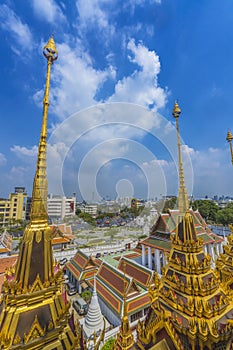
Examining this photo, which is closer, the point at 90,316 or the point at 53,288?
the point at 53,288

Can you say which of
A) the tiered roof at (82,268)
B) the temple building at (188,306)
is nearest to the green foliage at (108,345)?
the temple building at (188,306)

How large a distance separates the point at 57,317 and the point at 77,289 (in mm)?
13689

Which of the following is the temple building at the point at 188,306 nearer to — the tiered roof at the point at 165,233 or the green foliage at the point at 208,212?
the tiered roof at the point at 165,233

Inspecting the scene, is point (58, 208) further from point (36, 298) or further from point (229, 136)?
point (36, 298)

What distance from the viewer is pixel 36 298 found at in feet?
8.06

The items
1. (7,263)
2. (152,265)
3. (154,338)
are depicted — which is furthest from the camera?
(152,265)

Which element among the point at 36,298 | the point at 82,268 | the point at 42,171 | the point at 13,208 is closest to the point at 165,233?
the point at 82,268

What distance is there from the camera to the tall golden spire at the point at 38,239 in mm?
2588

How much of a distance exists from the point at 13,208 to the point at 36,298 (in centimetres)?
4867

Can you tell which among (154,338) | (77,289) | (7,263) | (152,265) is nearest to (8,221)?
(7,263)

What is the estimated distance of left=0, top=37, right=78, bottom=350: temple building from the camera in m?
2.25

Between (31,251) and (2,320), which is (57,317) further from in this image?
(31,251)

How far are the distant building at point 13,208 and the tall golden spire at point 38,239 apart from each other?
46809 mm

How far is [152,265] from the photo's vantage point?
16.5 m
